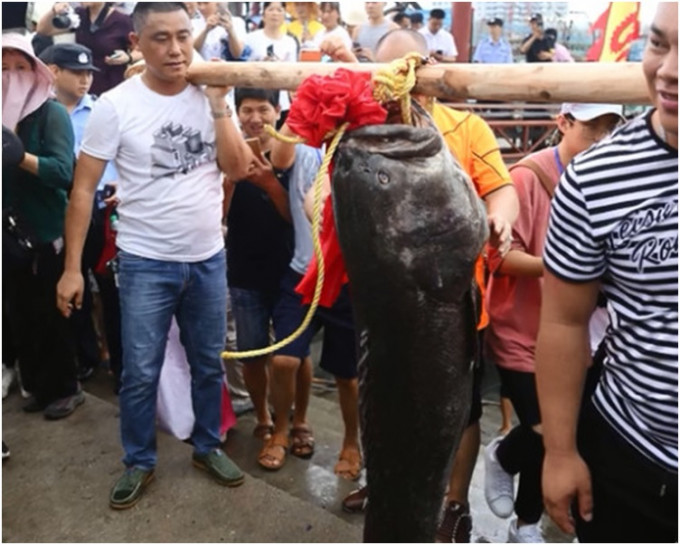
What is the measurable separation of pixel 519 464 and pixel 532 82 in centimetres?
197

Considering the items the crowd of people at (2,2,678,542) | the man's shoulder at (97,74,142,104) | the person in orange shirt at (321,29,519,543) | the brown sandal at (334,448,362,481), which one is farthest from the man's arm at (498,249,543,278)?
the man's shoulder at (97,74,142,104)

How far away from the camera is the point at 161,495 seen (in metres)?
3.35

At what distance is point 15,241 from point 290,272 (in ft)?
4.60

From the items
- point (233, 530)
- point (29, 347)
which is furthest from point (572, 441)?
point (29, 347)

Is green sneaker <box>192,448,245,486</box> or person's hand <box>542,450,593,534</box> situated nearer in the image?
person's hand <box>542,450,593,534</box>

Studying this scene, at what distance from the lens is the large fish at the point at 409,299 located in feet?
4.83

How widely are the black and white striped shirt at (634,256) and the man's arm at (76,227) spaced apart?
7.26 ft

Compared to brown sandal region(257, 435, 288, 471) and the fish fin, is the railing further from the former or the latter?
the fish fin

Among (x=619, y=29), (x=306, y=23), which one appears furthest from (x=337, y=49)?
(x=306, y=23)

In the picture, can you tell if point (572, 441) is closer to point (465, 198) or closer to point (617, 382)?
point (617, 382)

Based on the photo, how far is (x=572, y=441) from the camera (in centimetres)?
178

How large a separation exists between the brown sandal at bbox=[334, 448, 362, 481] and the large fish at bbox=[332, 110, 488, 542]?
7.09 feet

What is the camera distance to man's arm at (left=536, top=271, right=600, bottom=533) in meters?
1.75

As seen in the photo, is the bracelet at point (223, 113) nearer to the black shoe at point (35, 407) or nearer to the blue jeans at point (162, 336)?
the blue jeans at point (162, 336)
